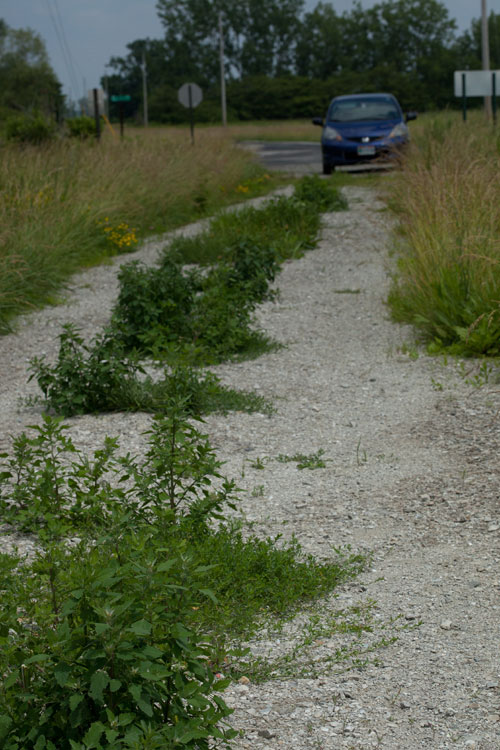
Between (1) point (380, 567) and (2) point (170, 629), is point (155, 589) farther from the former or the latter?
(1) point (380, 567)

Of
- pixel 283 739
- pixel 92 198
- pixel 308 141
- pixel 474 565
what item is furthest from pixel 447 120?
pixel 308 141

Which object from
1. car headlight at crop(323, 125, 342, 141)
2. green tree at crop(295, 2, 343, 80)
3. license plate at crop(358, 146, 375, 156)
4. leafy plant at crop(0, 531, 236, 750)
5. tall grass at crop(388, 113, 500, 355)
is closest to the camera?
leafy plant at crop(0, 531, 236, 750)

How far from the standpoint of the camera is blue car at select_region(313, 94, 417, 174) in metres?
16.0

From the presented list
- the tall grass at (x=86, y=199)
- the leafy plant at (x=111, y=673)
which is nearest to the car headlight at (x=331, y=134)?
the tall grass at (x=86, y=199)

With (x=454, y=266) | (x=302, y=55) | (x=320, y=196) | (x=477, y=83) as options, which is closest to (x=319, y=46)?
(x=302, y=55)

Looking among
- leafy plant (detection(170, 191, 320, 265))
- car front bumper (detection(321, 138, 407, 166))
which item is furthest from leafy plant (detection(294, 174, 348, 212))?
car front bumper (detection(321, 138, 407, 166))

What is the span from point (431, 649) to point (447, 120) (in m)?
12.8

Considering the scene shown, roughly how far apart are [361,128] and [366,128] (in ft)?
0.33

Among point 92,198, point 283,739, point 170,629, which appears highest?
point 92,198

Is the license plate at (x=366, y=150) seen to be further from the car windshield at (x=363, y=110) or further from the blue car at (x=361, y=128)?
the car windshield at (x=363, y=110)

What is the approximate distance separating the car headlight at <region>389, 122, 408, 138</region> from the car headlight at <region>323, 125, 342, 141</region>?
1081 mm

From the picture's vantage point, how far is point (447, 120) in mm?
14266

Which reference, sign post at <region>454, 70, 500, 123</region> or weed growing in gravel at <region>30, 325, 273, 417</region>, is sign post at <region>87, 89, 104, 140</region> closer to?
sign post at <region>454, 70, 500, 123</region>

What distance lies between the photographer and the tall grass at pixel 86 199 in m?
8.64
